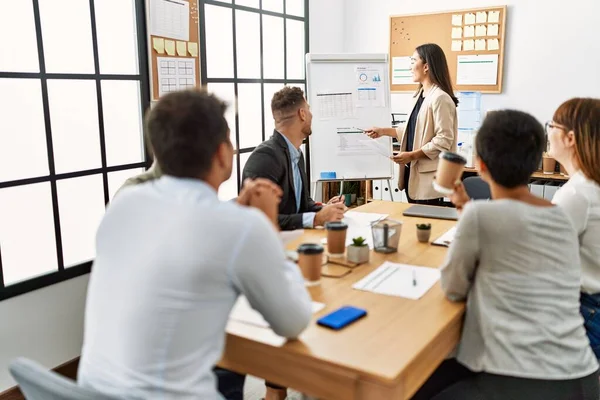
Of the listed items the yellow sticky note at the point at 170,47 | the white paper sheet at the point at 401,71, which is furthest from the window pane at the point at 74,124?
the white paper sheet at the point at 401,71

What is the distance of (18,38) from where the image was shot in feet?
7.68

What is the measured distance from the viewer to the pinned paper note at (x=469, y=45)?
4.64 metres

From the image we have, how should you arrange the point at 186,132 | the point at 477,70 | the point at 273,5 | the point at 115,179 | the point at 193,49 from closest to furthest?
the point at 186,132 < the point at 115,179 < the point at 193,49 < the point at 273,5 < the point at 477,70

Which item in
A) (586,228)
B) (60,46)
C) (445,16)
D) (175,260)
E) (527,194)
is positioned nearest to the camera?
(175,260)

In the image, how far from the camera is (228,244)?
104 cm

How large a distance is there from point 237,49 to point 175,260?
297 cm

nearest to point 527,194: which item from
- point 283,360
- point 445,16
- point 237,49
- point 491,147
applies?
point 491,147

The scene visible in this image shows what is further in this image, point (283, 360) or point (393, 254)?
point (393, 254)

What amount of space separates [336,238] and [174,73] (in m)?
1.75

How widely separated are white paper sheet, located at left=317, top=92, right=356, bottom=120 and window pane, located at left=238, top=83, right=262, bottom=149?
18.4 inches

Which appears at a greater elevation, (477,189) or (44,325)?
(477,189)

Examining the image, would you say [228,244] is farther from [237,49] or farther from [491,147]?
[237,49]

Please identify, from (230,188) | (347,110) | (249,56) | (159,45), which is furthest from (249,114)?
(159,45)

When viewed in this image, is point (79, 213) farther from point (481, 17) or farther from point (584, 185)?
point (481, 17)
